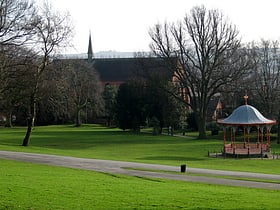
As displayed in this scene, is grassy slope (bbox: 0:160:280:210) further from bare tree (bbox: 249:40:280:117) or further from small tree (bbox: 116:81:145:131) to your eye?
small tree (bbox: 116:81:145:131)

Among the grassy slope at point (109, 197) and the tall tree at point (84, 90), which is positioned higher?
the tall tree at point (84, 90)

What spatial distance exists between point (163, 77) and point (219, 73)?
922 centimetres

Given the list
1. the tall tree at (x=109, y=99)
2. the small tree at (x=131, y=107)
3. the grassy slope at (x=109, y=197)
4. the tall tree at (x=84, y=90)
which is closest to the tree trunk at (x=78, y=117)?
the tall tree at (x=84, y=90)

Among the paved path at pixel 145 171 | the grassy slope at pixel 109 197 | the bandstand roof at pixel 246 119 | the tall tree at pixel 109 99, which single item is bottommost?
the paved path at pixel 145 171

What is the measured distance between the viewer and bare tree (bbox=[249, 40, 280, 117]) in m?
69.7

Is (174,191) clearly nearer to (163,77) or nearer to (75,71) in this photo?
(163,77)

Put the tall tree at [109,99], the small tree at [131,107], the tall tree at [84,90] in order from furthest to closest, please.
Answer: the tall tree at [109,99] < the tall tree at [84,90] < the small tree at [131,107]

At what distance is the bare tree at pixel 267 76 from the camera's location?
2745 inches

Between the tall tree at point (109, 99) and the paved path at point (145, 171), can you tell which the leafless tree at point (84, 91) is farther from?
the paved path at point (145, 171)

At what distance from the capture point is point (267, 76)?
7175 cm

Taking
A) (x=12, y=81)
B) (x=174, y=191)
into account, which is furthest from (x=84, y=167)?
(x=12, y=81)

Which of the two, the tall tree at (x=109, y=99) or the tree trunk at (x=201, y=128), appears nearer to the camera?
the tree trunk at (x=201, y=128)

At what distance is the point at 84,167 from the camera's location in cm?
2912

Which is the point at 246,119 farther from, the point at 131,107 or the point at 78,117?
the point at 78,117
